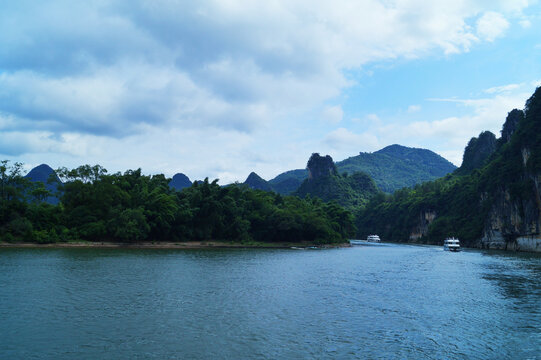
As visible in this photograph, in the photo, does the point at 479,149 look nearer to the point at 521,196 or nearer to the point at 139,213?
the point at 521,196

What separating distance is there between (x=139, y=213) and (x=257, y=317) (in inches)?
2164

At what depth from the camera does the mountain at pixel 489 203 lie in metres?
78.9

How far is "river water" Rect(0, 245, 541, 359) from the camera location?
1452 cm

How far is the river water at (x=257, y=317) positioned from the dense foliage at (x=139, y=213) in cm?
3420

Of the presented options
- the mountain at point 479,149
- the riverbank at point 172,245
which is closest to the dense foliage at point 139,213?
the riverbank at point 172,245

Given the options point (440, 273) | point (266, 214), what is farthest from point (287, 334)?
point (266, 214)

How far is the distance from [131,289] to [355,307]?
50.0 feet

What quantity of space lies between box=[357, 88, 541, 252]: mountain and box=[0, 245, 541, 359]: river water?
184ft

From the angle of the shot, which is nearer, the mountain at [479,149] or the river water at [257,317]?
the river water at [257,317]

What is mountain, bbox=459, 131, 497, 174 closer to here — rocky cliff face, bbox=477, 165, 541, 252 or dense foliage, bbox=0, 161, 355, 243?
rocky cliff face, bbox=477, 165, 541, 252

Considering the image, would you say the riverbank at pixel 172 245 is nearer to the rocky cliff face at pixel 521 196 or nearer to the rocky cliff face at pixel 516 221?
the rocky cliff face at pixel 516 221

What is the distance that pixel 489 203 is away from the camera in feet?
315

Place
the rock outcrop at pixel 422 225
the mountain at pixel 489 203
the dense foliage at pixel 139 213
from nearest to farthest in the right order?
the dense foliage at pixel 139 213 → the mountain at pixel 489 203 → the rock outcrop at pixel 422 225

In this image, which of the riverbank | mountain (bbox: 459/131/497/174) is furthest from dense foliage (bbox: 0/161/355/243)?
mountain (bbox: 459/131/497/174)
